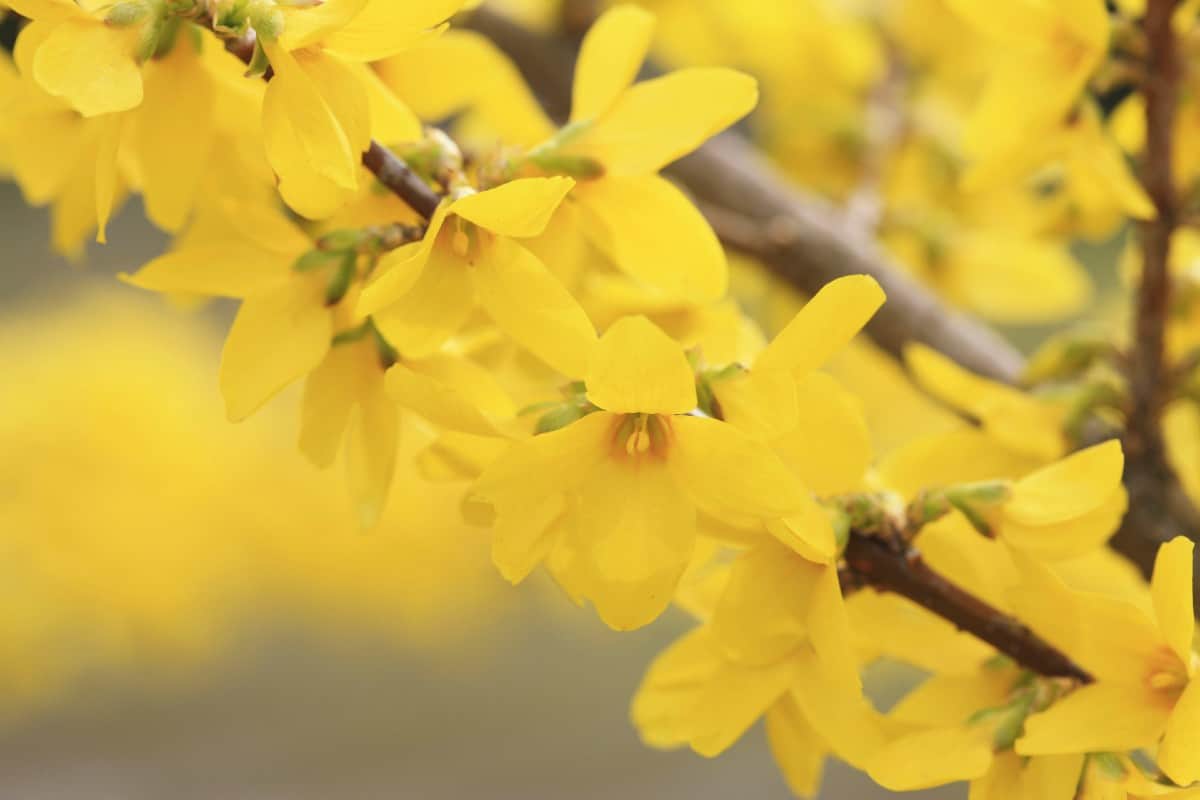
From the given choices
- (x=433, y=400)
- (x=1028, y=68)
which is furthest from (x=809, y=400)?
(x=1028, y=68)

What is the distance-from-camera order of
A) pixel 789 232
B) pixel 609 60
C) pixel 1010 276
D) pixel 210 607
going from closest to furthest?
pixel 609 60
pixel 789 232
pixel 1010 276
pixel 210 607

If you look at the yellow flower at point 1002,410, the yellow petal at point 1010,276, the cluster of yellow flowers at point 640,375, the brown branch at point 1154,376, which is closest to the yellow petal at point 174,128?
the cluster of yellow flowers at point 640,375

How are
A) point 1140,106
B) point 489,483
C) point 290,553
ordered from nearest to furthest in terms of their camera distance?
1. point 489,483
2. point 1140,106
3. point 290,553

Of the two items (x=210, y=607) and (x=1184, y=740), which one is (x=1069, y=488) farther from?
(x=210, y=607)

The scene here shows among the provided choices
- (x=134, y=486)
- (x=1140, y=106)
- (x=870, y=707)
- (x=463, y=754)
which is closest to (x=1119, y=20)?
(x=1140, y=106)

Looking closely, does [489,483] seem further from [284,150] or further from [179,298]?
[179,298]

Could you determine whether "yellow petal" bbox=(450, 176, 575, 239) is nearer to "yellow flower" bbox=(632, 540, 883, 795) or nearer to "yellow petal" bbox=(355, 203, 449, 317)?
"yellow petal" bbox=(355, 203, 449, 317)

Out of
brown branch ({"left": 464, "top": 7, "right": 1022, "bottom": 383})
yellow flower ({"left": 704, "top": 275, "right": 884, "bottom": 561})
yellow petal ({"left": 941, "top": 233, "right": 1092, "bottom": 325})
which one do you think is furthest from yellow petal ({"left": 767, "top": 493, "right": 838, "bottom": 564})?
yellow petal ({"left": 941, "top": 233, "right": 1092, "bottom": 325})
